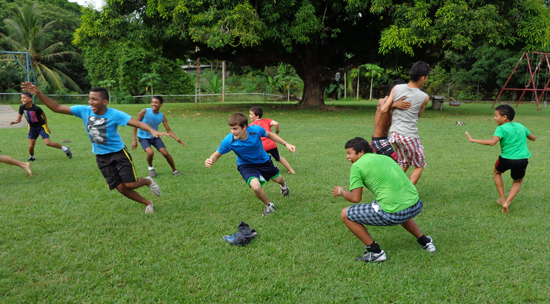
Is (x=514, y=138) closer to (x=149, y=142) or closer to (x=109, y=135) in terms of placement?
(x=109, y=135)

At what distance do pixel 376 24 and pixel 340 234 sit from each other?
17306mm

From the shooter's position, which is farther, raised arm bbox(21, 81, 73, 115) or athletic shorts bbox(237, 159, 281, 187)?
athletic shorts bbox(237, 159, 281, 187)

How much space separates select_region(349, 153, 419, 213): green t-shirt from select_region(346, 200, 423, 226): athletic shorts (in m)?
0.05

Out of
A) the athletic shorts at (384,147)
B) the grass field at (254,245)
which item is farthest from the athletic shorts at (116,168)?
the athletic shorts at (384,147)

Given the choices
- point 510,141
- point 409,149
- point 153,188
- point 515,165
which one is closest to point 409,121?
point 409,149

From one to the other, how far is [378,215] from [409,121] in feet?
6.44

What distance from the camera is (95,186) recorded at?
624 cm

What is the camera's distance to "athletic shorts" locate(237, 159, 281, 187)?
5016 mm

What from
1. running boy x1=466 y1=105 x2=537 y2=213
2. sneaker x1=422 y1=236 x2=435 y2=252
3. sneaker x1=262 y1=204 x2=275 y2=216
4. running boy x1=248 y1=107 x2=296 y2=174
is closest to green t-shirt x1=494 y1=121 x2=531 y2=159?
running boy x1=466 y1=105 x2=537 y2=213

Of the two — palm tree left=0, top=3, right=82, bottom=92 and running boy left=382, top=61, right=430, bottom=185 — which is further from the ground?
palm tree left=0, top=3, right=82, bottom=92

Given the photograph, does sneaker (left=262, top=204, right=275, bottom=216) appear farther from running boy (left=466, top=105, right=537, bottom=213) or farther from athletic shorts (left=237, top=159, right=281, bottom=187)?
running boy (left=466, top=105, right=537, bottom=213)

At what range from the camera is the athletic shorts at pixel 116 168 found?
478 centimetres

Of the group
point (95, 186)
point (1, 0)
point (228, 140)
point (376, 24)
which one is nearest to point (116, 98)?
point (1, 0)

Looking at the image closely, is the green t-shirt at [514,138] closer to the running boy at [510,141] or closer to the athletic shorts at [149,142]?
the running boy at [510,141]
